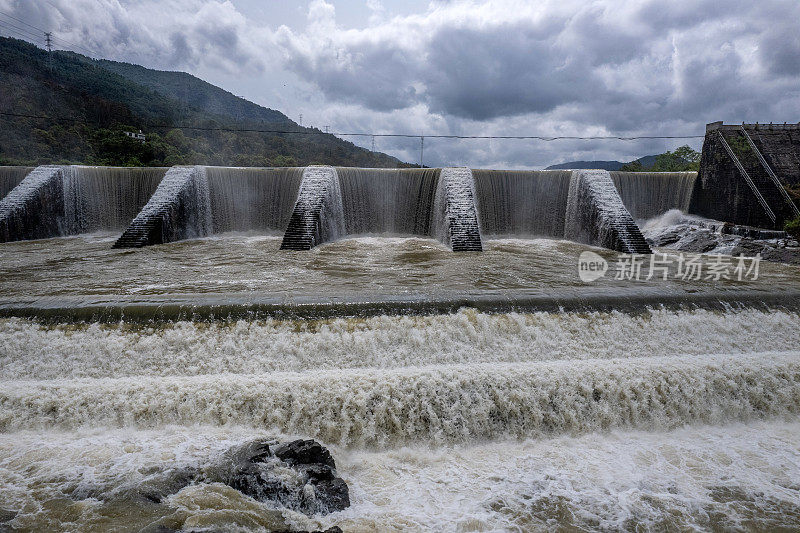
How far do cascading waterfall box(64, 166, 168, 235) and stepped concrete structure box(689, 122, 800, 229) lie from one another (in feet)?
46.6

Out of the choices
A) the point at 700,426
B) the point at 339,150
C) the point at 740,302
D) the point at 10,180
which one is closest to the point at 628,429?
the point at 700,426

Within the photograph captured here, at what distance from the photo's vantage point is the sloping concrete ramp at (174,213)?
8961 mm

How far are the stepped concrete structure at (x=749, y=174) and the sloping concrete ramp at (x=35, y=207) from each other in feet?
53.7

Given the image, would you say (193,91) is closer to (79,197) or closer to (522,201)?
(79,197)

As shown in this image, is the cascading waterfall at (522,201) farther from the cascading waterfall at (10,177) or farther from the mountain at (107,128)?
the mountain at (107,128)

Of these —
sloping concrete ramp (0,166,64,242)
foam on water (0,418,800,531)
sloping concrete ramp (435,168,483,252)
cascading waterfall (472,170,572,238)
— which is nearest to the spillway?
sloping concrete ramp (0,166,64,242)

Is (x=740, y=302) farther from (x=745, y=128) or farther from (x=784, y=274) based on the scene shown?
(x=745, y=128)

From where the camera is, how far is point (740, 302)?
474 cm

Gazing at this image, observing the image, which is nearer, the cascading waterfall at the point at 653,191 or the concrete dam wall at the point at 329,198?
the concrete dam wall at the point at 329,198

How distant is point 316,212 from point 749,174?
35.1ft

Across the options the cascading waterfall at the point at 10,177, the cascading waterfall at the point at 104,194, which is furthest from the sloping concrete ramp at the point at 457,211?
the cascading waterfall at the point at 10,177

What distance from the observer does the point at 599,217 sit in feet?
31.3

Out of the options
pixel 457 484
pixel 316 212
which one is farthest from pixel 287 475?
pixel 316 212

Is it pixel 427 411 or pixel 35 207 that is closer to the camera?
pixel 427 411
